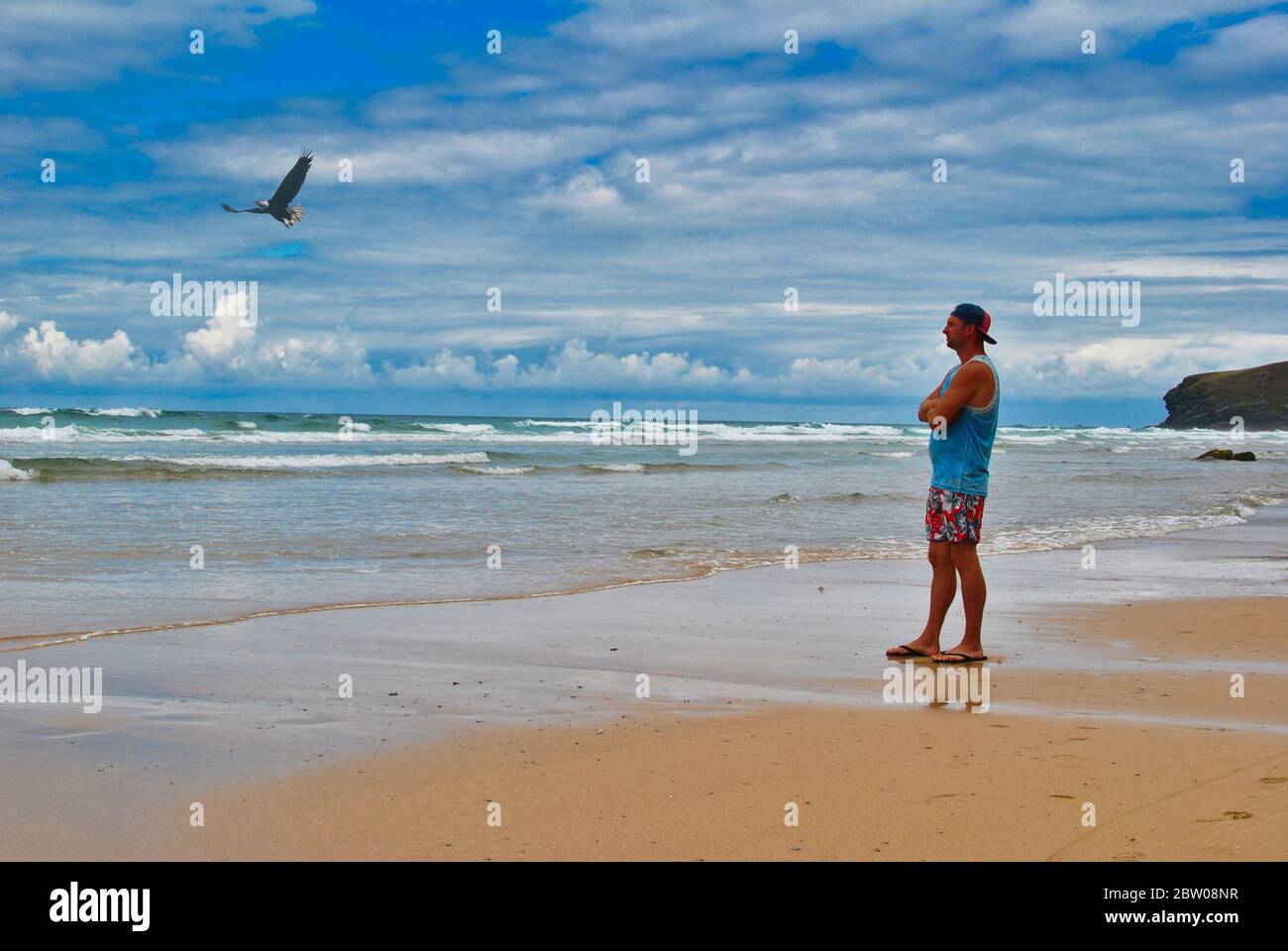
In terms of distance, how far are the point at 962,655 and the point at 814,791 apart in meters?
2.69

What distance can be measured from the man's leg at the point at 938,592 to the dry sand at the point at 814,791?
1.03m

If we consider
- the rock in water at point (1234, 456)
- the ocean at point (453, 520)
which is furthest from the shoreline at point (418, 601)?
the rock in water at point (1234, 456)

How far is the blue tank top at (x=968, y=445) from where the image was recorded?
6.48 meters

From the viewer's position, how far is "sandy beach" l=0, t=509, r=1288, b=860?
3535 mm

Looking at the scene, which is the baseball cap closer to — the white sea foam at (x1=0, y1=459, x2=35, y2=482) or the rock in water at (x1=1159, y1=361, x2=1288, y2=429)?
the white sea foam at (x1=0, y1=459, x2=35, y2=482)

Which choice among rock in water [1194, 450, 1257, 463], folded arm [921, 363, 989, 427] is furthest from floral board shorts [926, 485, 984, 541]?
rock in water [1194, 450, 1257, 463]

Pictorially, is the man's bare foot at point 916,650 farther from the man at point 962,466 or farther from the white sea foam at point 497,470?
the white sea foam at point 497,470

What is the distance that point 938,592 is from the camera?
6625 millimetres

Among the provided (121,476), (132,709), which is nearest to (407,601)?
(132,709)

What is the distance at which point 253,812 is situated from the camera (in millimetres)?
3773

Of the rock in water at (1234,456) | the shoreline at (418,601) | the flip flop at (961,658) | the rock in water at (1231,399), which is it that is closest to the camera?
the flip flop at (961,658)

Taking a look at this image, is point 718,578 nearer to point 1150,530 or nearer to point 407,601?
point 407,601

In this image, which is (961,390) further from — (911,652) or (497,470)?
(497,470)
